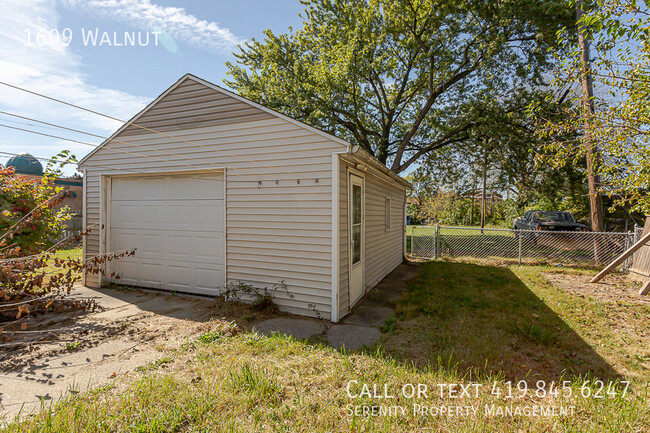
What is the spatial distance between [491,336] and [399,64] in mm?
13025

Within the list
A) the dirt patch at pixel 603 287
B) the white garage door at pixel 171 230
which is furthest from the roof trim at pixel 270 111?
the dirt patch at pixel 603 287

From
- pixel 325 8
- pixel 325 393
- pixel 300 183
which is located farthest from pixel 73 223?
pixel 325 393

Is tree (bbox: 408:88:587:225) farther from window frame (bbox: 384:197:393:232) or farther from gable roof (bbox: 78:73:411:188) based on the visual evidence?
gable roof (bbox: 78:73:411:188)

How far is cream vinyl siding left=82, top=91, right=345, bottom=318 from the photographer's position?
4578 millimetres

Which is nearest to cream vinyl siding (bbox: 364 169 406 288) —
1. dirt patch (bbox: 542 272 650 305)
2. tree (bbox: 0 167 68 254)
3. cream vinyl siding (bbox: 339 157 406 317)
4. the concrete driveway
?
cream vinyl siding (bbox: 339 157 406 317)

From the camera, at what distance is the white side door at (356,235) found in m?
4.99

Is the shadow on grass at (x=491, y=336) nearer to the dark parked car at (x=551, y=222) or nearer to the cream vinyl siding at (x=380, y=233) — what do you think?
the cream vinyl siding at (x=380, y=233)

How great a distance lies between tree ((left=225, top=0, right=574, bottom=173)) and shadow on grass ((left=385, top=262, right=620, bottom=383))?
27.0 feet

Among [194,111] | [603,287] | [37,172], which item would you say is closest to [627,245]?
[603,287]

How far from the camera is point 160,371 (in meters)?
3.00

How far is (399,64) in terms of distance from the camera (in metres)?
13.6

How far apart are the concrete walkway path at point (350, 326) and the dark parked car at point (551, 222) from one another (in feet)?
28.2

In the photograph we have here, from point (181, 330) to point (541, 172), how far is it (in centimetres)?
1318

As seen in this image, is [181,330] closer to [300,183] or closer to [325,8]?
[300,183]
